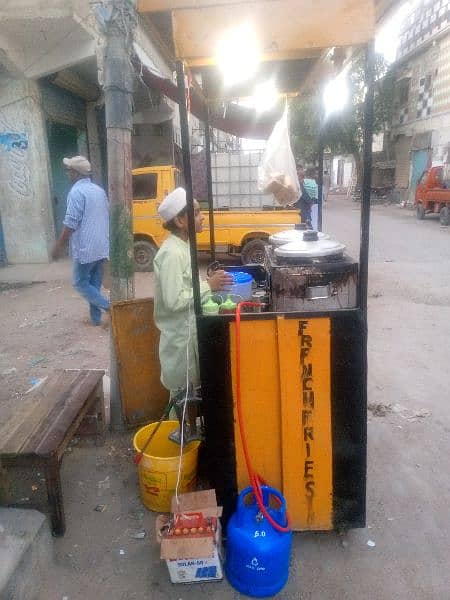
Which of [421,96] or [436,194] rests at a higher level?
[421,96]

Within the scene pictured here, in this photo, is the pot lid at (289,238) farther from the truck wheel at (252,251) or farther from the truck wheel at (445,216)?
the truck wheel at (445,216)

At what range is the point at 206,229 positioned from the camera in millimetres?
8164

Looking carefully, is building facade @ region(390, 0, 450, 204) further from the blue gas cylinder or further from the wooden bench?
the blue gas cylinder

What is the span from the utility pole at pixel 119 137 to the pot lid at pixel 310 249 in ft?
3.82

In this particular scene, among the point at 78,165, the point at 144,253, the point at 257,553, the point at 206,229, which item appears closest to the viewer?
the point at 257,553

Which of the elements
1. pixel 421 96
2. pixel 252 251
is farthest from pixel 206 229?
pixel 421 96

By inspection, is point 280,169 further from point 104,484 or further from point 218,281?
point 104,484

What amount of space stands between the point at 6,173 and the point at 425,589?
31.1 feet

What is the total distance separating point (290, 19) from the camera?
1.93m

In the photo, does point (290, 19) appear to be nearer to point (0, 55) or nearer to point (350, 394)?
point (350, 394)

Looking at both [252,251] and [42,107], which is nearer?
[252,251]

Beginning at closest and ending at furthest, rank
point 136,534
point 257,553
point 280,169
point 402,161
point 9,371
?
point 257,553 < point 136,534 < point 280,169 < point 9,371 < point 402,161

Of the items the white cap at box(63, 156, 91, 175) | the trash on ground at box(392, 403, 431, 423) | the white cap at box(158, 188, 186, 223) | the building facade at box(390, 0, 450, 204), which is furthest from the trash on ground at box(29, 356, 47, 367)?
the building facade at box(390, 0, 450, 204)

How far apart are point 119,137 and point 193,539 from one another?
2436 mm
